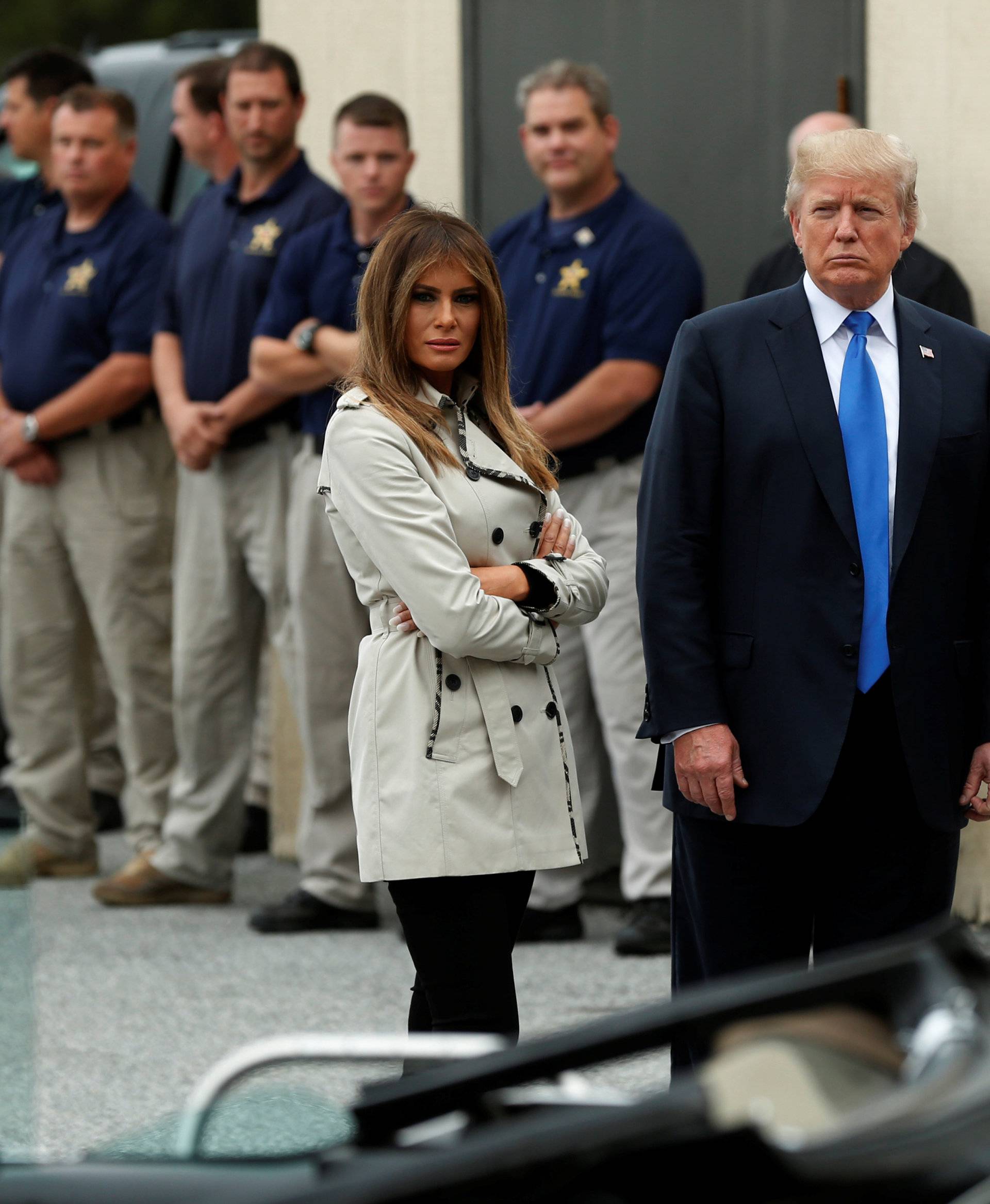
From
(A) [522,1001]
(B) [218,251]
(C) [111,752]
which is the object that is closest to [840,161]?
(A) [522,1001]

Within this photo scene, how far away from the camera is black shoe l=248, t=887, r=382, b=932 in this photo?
6.75 meters

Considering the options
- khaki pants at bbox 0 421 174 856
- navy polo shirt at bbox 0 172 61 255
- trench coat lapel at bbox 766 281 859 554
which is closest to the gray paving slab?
khaki pants at bbox 0 421 174 856

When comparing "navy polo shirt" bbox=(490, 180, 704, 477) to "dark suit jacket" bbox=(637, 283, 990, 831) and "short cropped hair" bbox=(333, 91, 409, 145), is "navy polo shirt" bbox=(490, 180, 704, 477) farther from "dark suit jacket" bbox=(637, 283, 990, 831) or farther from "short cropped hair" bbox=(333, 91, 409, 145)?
"dark suit jacket" bbox=(637, 283, 990, 831)

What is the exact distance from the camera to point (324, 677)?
22.3ft

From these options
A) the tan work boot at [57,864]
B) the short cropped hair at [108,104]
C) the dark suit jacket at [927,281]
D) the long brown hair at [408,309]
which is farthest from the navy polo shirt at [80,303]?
the long brown hair at [408,309]

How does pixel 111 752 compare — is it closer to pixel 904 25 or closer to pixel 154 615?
pixel 154 615

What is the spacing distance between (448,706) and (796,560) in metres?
0.66

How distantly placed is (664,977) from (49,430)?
309cm

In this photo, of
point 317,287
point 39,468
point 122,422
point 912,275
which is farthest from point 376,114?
point 39,468

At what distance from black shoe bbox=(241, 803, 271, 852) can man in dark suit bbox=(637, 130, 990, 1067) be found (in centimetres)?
479

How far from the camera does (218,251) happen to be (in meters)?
7.12

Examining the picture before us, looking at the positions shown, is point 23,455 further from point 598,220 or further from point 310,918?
point 598,220

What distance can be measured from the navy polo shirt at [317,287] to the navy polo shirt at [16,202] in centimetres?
231

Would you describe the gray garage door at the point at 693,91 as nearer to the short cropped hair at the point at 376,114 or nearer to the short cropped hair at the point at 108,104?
the short cropped hair at the point at 376,114
